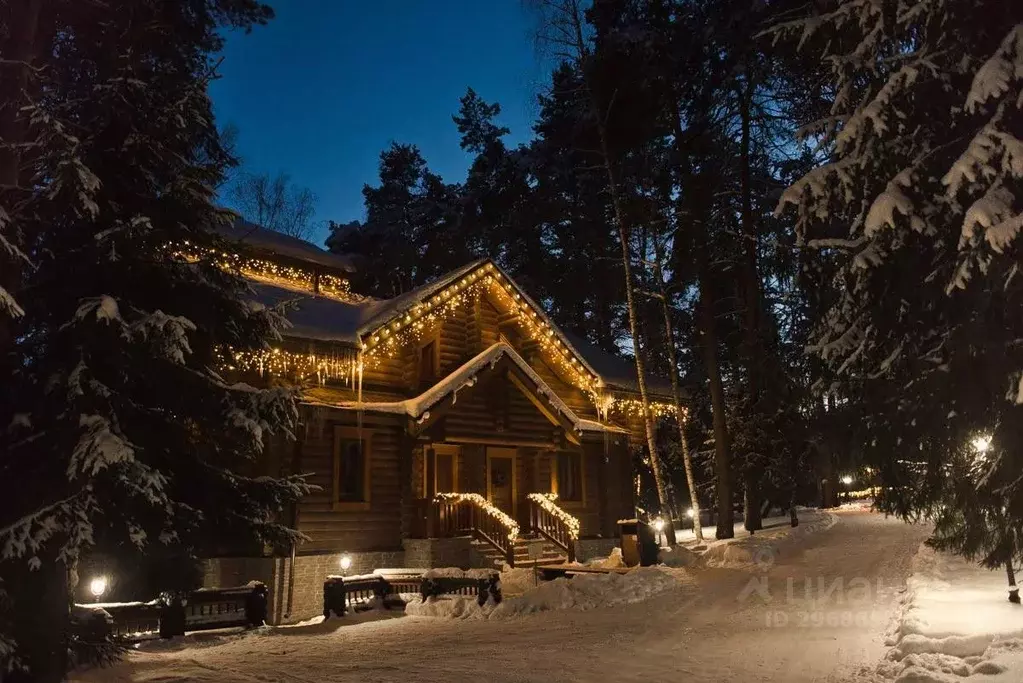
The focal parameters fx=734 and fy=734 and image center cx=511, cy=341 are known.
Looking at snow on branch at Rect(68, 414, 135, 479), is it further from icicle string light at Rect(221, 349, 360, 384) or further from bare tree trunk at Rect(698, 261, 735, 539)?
bare tree trunk at Rect(698, 261, 735, 539)

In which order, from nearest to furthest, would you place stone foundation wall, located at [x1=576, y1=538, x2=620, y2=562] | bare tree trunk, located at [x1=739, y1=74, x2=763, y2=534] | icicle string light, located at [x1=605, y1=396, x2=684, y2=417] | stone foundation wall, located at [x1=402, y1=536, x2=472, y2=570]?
stone foundation wall, located at [x1=402, y1=536, x2=472, y2=570]
stone foundation wall, located at [x1=576, y1=538, x2=620, y2=562]
bare tree trunk, located at [x1=739, y1=74, x2=763, y2=534]
icicle string light, located at [x1=605, y1=396, x2=684, y2=417]

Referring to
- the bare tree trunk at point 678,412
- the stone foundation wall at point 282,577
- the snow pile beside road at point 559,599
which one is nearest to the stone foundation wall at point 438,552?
the stone foundation wall at point 282,577

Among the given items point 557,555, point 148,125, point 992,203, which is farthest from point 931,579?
point 148,125

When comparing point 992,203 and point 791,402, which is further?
point 791,402

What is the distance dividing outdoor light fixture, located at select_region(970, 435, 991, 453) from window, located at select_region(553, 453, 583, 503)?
16530 mm

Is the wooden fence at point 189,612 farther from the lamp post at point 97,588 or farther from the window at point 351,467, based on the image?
the window at point 351,467

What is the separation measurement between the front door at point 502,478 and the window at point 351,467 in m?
4.37

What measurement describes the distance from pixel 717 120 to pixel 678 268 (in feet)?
17.7

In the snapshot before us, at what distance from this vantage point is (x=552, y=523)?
822 inches

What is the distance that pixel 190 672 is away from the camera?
908 centimetres

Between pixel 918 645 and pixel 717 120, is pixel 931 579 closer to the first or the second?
pixel 918 645

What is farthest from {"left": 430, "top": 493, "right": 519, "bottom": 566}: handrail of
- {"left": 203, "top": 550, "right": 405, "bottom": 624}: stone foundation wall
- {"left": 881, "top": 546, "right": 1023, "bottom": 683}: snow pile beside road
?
{"left": 881, "top": 546, "right": 1023, "bottom": 683}: snow pile beside road

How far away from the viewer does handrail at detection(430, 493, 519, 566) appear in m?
18.8

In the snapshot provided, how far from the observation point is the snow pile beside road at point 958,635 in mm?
6500
